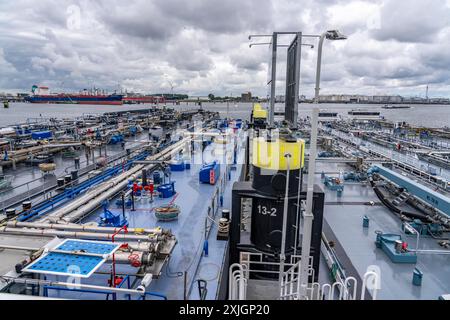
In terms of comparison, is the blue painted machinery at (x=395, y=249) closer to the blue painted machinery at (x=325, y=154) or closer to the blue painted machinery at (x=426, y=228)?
the blue painted machinery at (x=426, y=228)

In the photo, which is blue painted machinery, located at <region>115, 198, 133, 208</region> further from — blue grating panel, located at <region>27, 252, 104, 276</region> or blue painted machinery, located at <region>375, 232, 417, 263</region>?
blue painted machinery, located at <region>375, 232, 417, 263</region>

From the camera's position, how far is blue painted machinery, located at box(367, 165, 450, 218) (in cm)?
1364

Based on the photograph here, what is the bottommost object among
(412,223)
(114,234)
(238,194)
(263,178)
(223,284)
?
(412,223)

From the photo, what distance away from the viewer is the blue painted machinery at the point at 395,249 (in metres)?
11.7

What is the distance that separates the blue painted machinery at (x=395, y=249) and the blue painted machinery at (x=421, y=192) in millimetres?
2947

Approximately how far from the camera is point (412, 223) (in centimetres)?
1503

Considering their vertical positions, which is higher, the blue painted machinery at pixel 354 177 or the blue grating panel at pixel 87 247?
the blue grating panel at pixel 87 247

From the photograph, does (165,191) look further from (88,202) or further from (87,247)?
(87,247)

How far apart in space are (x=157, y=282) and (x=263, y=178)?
3.65m

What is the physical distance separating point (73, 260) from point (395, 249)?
11994 mm

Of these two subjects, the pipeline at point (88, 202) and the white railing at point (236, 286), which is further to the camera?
the pipeline at point (88, 202)

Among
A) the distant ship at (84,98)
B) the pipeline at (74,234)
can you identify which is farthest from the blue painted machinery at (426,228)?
the distant ship at (84,98)
